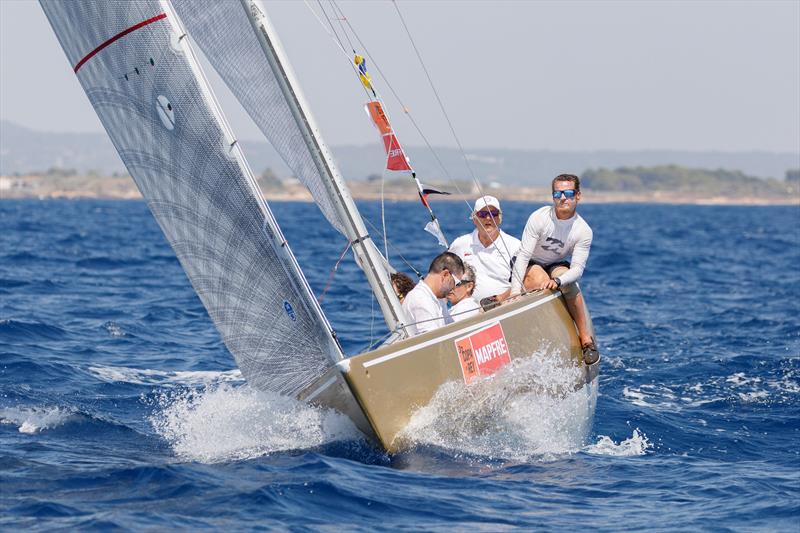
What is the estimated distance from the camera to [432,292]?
7.91 metres

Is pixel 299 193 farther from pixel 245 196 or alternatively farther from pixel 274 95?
pixel 245 196

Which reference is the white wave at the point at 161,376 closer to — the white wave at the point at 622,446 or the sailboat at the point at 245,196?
the sailboat at the point at 245,196

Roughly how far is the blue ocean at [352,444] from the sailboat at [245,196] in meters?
0.41

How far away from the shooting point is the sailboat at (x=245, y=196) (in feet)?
23.7

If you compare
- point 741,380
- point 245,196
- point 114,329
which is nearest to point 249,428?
point 245,196

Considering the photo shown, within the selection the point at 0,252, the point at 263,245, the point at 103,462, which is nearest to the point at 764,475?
the point at 263,245

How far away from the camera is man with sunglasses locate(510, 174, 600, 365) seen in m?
8.65

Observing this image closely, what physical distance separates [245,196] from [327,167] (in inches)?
24.7

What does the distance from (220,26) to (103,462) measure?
2908mm

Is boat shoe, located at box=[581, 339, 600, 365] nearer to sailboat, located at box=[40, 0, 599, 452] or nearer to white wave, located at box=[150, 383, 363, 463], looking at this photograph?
sailboat, located at box=[40, 0, 599, 452]

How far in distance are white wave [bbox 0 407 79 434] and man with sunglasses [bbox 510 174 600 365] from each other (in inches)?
138

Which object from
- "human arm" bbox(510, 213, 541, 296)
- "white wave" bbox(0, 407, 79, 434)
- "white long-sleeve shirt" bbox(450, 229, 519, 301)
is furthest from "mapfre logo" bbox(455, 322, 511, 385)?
"white wave" bbox(0, 407, 79, 434)

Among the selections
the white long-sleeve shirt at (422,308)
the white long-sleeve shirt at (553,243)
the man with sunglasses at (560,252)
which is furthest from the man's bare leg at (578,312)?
the white long-sleeve shirt at (422,308)

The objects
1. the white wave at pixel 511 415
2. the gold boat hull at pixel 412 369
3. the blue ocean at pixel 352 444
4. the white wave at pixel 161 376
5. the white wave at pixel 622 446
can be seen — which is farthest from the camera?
the white wave at pixel 161 376
